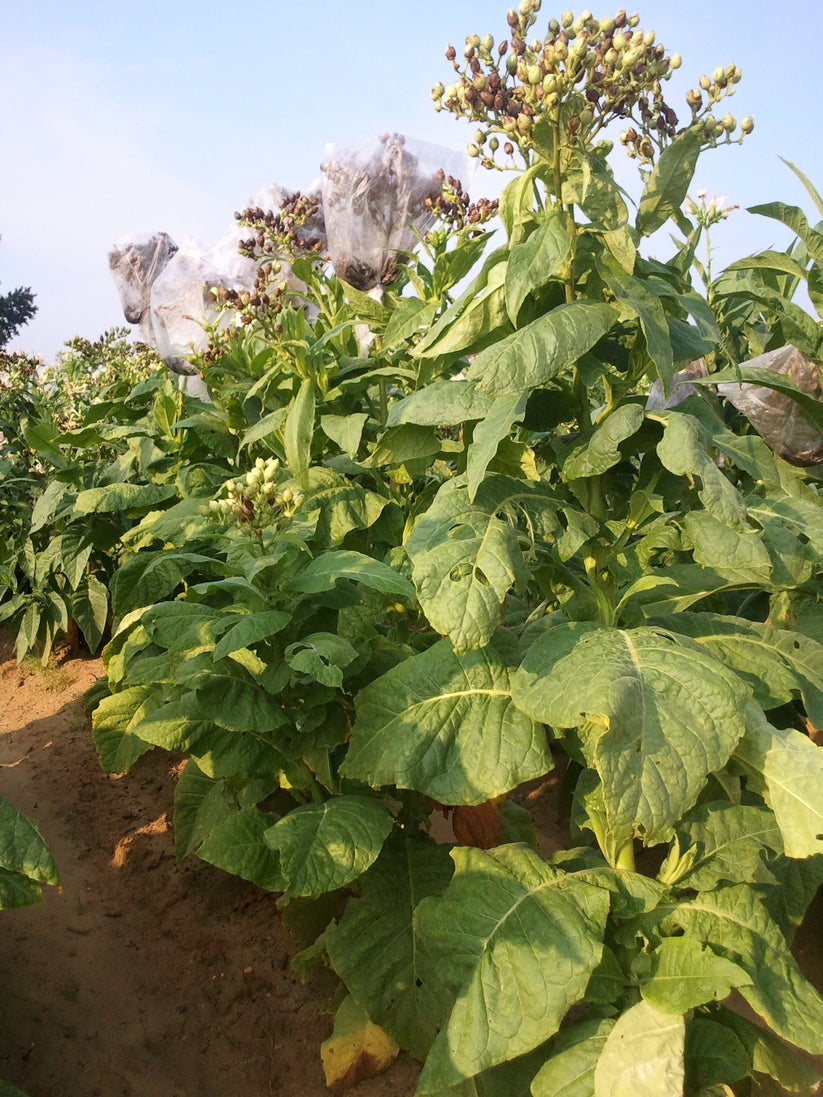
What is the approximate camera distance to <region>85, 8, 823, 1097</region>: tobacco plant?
1485mm

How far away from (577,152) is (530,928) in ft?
4.96

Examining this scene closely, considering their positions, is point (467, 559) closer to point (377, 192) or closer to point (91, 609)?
point (91, 609)

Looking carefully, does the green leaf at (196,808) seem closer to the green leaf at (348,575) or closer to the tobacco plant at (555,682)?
the tobacco plant at (555,682)

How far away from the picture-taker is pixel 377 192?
42.4 feet

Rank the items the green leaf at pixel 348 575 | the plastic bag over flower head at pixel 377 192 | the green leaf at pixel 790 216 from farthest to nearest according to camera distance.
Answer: the plastic bag over flower head at pixel 377 192 < the green leaf at pixel 790 216 < the green leaf at pixel 348 575

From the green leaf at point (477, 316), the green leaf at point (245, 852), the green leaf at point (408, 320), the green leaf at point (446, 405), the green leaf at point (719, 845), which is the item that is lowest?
the green leaf at point (719, 845)

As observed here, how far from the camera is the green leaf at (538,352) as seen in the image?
146 cm

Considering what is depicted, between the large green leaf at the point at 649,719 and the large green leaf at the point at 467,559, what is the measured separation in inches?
7.6

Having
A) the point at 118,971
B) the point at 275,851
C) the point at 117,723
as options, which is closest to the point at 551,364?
the point at 275,851

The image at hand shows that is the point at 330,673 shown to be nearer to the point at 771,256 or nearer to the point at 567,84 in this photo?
the point at 567,84

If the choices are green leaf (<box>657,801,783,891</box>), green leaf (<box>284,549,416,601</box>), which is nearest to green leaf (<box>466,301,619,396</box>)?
green leaf (<box>284,549,416,601</box>)

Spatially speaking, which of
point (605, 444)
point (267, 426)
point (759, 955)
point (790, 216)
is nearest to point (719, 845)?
point (759, 955)

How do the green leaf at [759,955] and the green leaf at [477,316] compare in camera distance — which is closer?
the green leaf at [759,955]

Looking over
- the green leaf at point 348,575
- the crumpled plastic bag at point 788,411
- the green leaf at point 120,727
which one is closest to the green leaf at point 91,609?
the green leaf at point 120,727
